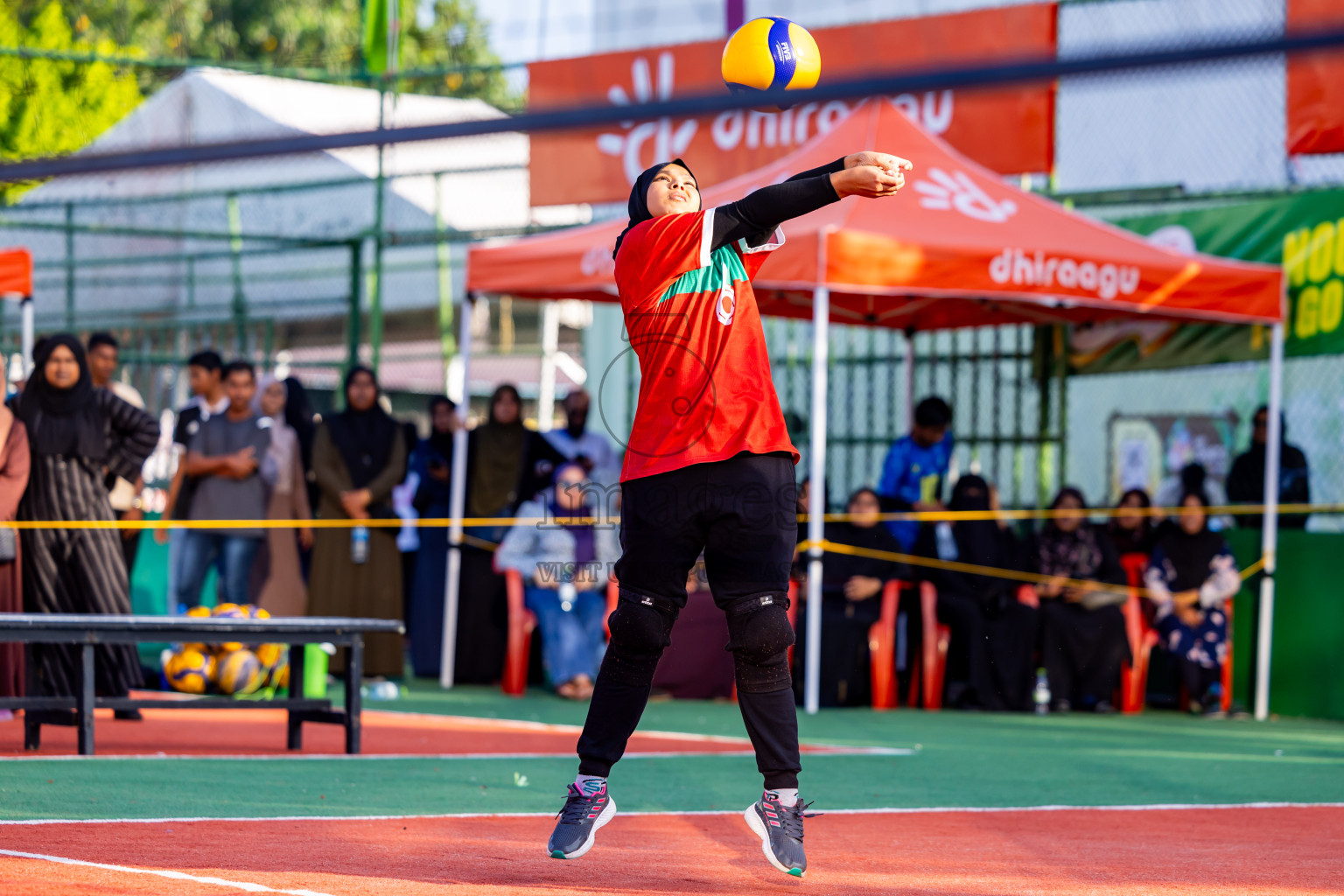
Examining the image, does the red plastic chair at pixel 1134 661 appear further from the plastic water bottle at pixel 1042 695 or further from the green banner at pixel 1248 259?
the green banner at pixel 1248 259

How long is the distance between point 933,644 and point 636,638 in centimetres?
625

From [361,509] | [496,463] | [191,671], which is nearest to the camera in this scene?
[191,671]

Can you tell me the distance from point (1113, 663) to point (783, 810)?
6.76 m

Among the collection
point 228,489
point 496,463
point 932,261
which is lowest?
point 228,489

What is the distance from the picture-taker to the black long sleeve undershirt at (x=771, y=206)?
13.8ft

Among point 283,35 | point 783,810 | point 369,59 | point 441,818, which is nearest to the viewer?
point 783,810

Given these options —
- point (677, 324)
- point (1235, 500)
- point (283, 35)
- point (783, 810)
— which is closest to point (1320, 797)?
point (783, 810)

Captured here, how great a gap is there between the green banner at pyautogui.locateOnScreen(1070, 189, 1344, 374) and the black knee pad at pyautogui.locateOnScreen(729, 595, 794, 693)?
7.28 meters

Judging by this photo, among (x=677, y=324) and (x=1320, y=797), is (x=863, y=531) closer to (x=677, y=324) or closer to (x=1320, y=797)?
(x=1320, y=797)

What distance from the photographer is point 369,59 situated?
45.4 ft

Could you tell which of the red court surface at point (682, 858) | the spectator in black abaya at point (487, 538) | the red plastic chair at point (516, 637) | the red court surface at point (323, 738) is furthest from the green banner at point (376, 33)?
the red court surface at point (682, 858)

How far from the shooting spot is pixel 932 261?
9.67m

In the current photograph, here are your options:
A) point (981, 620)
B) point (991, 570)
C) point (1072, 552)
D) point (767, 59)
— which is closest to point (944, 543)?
point (991, 570)

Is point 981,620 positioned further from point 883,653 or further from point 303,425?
point 303,425
